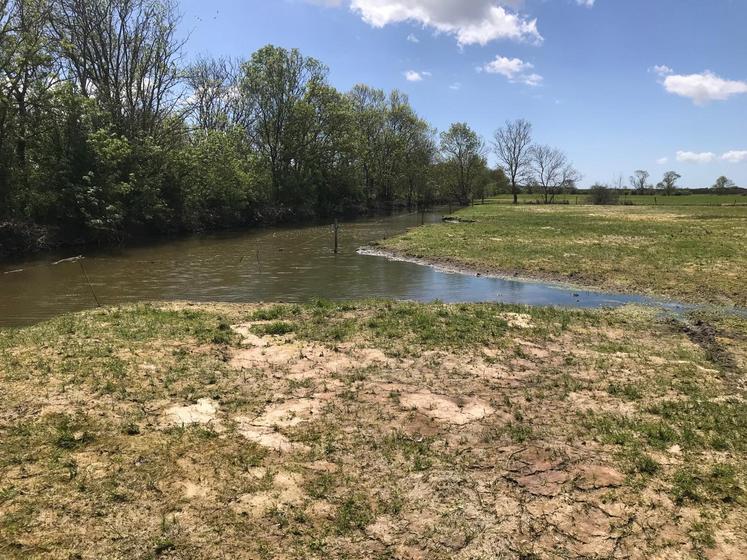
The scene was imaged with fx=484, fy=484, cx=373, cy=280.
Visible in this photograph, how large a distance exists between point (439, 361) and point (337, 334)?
85.3 inches

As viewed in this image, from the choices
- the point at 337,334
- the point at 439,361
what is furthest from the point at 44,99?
the point at 439,361

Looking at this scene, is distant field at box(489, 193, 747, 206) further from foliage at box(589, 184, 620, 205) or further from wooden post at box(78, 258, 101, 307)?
wooden post at box(78, 258, 101, 307)

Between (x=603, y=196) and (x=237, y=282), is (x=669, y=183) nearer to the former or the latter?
(x=603, y=196)

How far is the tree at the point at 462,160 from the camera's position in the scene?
8831cm

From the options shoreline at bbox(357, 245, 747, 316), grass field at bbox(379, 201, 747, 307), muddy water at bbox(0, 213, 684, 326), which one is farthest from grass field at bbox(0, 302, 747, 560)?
grass field at bbox(379, 201, 747, 307)

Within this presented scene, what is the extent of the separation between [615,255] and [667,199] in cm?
8317

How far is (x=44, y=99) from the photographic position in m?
24.9

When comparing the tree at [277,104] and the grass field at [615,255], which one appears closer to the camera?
the grass field at [615,255]

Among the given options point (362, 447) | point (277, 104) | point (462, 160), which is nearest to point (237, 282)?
point (362, 447)

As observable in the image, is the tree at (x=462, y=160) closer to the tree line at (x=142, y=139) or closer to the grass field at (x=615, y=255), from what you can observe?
the tree line at (x=142, y=139)

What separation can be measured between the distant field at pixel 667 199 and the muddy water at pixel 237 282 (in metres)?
73.3

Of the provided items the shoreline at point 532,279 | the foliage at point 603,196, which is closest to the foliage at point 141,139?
the shoreline at point 532,279

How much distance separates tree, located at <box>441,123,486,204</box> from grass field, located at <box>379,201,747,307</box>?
197ft

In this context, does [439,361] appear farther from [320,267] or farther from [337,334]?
[320,267]
